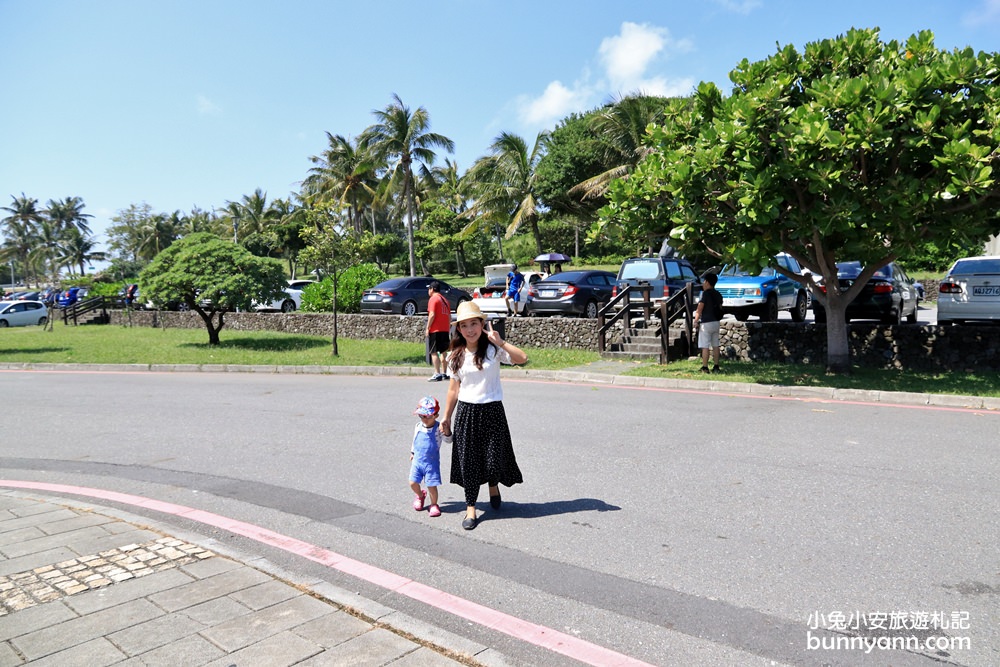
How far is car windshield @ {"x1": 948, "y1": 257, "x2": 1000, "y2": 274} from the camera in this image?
14055mm

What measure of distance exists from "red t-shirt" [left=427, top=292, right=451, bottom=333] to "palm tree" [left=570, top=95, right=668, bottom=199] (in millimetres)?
23245

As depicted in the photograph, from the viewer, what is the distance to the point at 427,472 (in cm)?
558

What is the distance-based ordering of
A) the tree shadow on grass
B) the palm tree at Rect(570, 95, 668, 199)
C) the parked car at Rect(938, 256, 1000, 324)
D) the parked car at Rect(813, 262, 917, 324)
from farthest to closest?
the palm tree at Rect(570, 95, 668, 199), the tree shadow on grass, the parked car at Rect(813, 262, 917, 324), the parked car at Rect(938, 256, 1000, 324)

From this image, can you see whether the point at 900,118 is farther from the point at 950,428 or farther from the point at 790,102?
the point at 950,428

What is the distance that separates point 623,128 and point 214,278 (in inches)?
896

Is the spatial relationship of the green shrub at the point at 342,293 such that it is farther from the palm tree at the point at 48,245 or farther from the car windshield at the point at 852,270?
the palm tree at the point at 48,245

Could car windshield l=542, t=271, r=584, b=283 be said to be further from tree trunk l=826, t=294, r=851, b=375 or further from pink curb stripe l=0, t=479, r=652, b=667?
pink curb stripe l=0, t=479, r=652, b=667

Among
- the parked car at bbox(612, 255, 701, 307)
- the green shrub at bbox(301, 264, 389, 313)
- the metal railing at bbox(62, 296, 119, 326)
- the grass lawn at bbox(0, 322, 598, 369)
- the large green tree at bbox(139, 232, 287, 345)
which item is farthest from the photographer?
the metal railing at bbox(62, 296, 119, 326)

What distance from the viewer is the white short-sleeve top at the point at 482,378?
539 centimetres

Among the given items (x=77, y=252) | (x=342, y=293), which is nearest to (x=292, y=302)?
(x=342, y=293)

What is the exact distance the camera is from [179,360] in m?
18.4

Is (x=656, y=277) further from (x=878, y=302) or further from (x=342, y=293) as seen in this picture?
(x=342, y=293)

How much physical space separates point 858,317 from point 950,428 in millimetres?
8161

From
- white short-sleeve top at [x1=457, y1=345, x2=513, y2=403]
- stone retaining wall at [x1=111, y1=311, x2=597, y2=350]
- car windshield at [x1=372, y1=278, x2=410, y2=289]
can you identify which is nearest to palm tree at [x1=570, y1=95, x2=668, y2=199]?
car windshield at [x1=372, y1=278, x2=410, y2=289]
